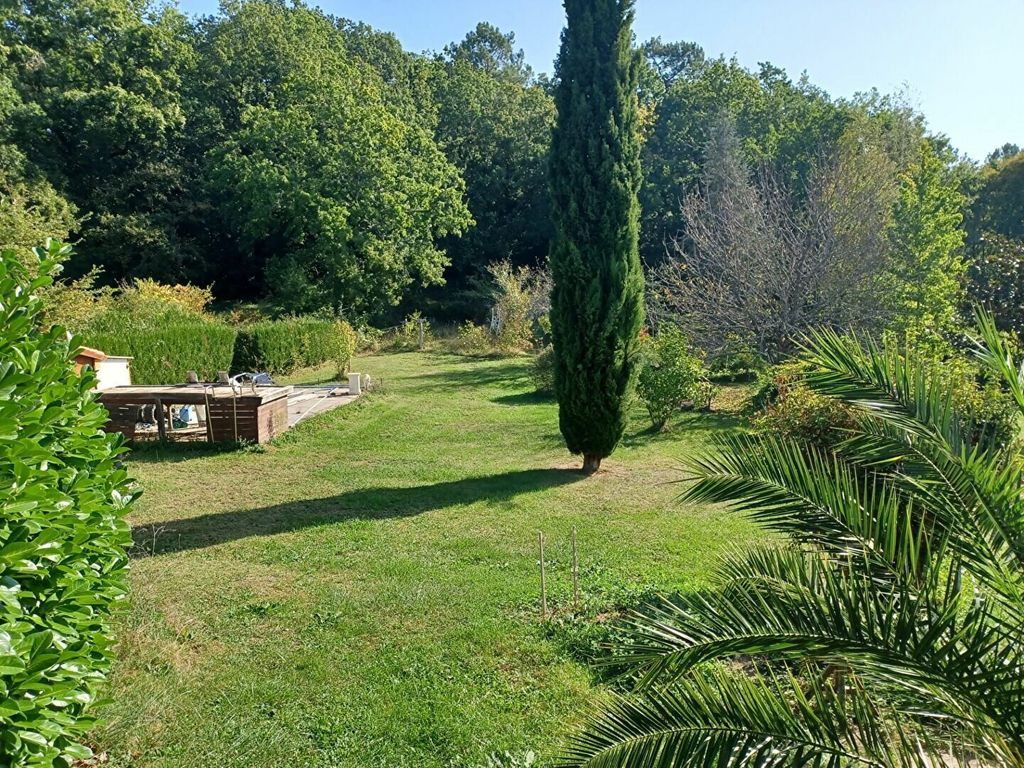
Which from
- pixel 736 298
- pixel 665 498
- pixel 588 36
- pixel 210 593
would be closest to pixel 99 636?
pixel 210 593

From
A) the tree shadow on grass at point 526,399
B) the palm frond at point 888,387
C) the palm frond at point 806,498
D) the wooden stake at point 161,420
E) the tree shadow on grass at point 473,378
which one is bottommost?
the tree shadow on grass at point 526,399

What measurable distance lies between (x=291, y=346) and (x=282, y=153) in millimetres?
11955

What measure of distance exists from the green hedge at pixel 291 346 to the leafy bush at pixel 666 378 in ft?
34.7

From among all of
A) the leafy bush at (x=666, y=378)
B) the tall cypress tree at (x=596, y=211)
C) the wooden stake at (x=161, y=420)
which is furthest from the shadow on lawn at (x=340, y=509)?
the wooden stake at (x=161, y=420)

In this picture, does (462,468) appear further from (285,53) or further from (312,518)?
(285,53)

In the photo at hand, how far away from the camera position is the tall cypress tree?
30.1ft

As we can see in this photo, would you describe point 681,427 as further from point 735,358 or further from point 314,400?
point 314,400

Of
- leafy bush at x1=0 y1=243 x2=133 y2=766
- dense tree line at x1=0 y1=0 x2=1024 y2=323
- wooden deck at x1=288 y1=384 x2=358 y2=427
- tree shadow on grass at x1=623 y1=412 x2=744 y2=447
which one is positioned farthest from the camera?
dense tree line at x1=0 y1=0 x2=1024 y2=323

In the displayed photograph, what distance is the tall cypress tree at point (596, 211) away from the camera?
9.19 m

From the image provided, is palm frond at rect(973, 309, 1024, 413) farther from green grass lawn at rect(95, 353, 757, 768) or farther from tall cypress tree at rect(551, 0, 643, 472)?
tall cypress tree at rect(551, 0, 643, 472)

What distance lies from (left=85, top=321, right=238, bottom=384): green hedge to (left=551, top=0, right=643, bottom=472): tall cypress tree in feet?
40.0

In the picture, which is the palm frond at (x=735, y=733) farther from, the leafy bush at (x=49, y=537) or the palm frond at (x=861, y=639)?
the leafy bush at (x=49, y=537)

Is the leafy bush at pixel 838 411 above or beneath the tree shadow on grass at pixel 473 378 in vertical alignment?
above

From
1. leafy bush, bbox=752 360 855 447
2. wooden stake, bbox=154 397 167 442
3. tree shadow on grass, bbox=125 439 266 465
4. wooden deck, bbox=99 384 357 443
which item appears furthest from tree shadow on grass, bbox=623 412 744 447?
wooden stake, bbox=154 397 167 442
